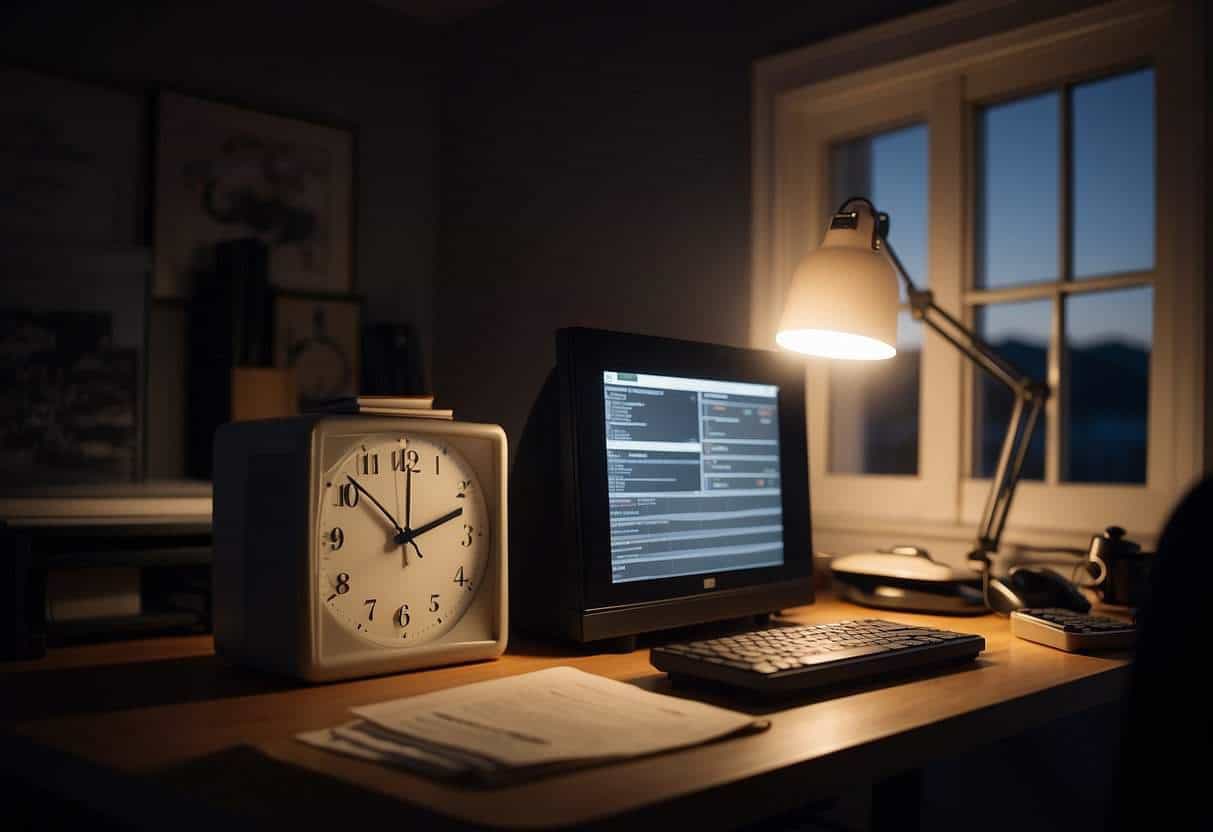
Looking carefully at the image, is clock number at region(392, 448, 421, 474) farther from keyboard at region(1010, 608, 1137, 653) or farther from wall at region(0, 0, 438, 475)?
wall at region(0, 0, 438, 475)

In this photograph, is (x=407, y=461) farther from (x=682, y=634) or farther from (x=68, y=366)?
(x=68, y=366)

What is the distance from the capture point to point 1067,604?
1.53 metres

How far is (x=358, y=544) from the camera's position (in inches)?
42.6

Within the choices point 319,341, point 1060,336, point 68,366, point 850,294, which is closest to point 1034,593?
point 850,294

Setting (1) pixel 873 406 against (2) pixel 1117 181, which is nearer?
(2) pixel 1117 181

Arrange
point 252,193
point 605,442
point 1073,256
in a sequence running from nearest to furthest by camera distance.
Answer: point 605,442 < point 1073,256 < point 252,193

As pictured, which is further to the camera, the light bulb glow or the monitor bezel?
the light bulb glow

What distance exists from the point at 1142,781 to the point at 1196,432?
50.7 inches

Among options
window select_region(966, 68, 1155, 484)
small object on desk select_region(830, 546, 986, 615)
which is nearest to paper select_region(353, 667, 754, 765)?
small object on desk select_region(830, 546, 986, 615)

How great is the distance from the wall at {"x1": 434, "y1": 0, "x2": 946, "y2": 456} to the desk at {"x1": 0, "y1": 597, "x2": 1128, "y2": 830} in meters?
1.52

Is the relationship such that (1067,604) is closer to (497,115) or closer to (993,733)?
(993,733)

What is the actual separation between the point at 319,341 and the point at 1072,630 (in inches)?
91.3

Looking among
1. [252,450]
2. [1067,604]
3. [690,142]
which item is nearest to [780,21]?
[690,142]

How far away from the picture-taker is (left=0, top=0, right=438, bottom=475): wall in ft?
9.00
